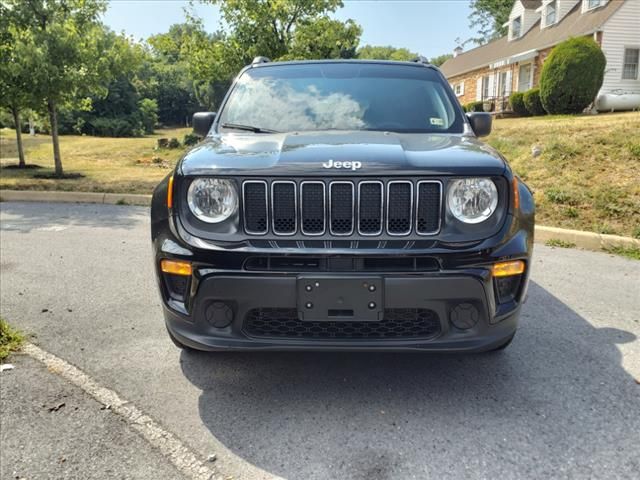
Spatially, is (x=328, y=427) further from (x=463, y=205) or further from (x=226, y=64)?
(x=226, y=64)

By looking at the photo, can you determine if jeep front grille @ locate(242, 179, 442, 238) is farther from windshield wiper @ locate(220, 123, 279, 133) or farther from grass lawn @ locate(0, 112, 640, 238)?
grass lawn @ locate(0, 112, 640, 238)

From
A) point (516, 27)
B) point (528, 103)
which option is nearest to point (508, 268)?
point (528, 103)

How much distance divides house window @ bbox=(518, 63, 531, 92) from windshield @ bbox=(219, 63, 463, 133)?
25510 mm

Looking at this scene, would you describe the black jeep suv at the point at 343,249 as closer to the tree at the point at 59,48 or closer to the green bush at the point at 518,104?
the tree at the point at 59,48

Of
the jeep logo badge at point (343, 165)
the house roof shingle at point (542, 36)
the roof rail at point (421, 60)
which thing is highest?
the house roof shingle at point (542, 36)

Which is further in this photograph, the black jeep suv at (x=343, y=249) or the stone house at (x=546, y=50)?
the stone house at (x=546, y=50)

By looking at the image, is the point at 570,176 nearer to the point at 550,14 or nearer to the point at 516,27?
the point at 550,14

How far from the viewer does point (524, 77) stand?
27516 mm

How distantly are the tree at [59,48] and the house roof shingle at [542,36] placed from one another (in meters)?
18.3

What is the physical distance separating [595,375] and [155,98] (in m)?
56.9

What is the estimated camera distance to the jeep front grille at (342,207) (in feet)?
8.20

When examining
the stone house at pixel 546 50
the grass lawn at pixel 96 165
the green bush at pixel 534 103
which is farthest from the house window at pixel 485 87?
the grass lawn at pixel 96 165

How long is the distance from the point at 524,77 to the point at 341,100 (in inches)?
1060

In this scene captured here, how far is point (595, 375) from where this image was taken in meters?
3.12
